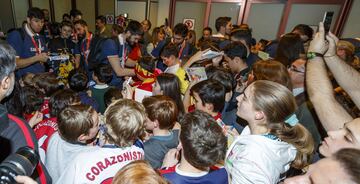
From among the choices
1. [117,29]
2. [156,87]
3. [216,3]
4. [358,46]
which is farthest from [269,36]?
[156,87]

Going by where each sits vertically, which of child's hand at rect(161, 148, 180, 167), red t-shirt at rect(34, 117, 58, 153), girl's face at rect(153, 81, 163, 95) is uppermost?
girl's face at rect(153, 81, 163, 95)

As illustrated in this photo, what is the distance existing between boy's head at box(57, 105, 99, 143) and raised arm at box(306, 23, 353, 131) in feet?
5.30

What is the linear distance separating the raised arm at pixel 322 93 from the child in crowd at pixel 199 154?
0.68 m

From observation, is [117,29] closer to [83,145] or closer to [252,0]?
[83,145]

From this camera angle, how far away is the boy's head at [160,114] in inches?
75.2

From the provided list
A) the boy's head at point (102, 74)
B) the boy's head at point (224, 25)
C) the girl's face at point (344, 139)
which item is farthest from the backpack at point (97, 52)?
the girl's face at point (344, 139)

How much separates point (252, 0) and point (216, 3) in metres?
1.18

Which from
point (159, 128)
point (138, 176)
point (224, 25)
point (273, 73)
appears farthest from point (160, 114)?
point (224, 25)

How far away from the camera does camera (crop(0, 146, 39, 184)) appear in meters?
0.74

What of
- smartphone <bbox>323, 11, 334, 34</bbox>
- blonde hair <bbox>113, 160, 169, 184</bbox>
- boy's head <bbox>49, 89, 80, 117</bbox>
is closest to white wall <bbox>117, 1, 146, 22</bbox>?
smartphone <bbox>323, 11, 334, 34</bbox>

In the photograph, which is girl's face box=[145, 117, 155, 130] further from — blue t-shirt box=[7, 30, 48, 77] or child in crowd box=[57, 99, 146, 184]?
→ blue t-shirt box=[7, 30, 48, 77]

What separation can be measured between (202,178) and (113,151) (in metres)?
0.61

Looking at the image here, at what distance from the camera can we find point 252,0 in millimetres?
6664

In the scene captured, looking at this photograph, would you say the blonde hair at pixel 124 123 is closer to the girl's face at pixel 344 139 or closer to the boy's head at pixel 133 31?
the girl's face at pixel 344 139
